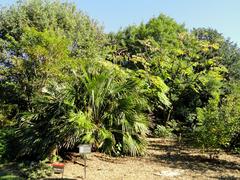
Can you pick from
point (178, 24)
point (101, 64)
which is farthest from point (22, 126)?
point (178, 24)

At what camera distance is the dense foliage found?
8508mm

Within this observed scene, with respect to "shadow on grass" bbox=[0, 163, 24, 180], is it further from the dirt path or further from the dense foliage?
the dirt path

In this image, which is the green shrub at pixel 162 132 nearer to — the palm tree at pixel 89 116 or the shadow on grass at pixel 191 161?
the shadow on grass at pixel 191 161

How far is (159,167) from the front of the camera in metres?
7.92

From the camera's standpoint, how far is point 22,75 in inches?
468

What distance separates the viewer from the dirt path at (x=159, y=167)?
713 centimetres

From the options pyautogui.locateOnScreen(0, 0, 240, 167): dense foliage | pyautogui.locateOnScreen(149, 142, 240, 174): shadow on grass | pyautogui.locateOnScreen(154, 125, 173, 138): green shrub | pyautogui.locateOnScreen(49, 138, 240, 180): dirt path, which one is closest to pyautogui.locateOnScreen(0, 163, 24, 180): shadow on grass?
pyautogui.locateOnScreen(0, 0, 240, 167): dense foliage

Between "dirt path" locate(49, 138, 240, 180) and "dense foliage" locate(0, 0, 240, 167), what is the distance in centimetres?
46

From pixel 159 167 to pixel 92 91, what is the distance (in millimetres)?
2705

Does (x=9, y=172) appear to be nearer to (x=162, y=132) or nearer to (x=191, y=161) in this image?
(x=191, y=161)

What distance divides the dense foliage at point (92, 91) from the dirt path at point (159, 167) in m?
0.46

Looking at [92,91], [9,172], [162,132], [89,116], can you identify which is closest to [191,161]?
[89,116]

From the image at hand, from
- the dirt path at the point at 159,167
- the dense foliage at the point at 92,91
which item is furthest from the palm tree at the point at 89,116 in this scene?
the dirt path at the point at 159,167

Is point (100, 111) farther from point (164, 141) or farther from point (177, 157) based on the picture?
point (164, 141)
